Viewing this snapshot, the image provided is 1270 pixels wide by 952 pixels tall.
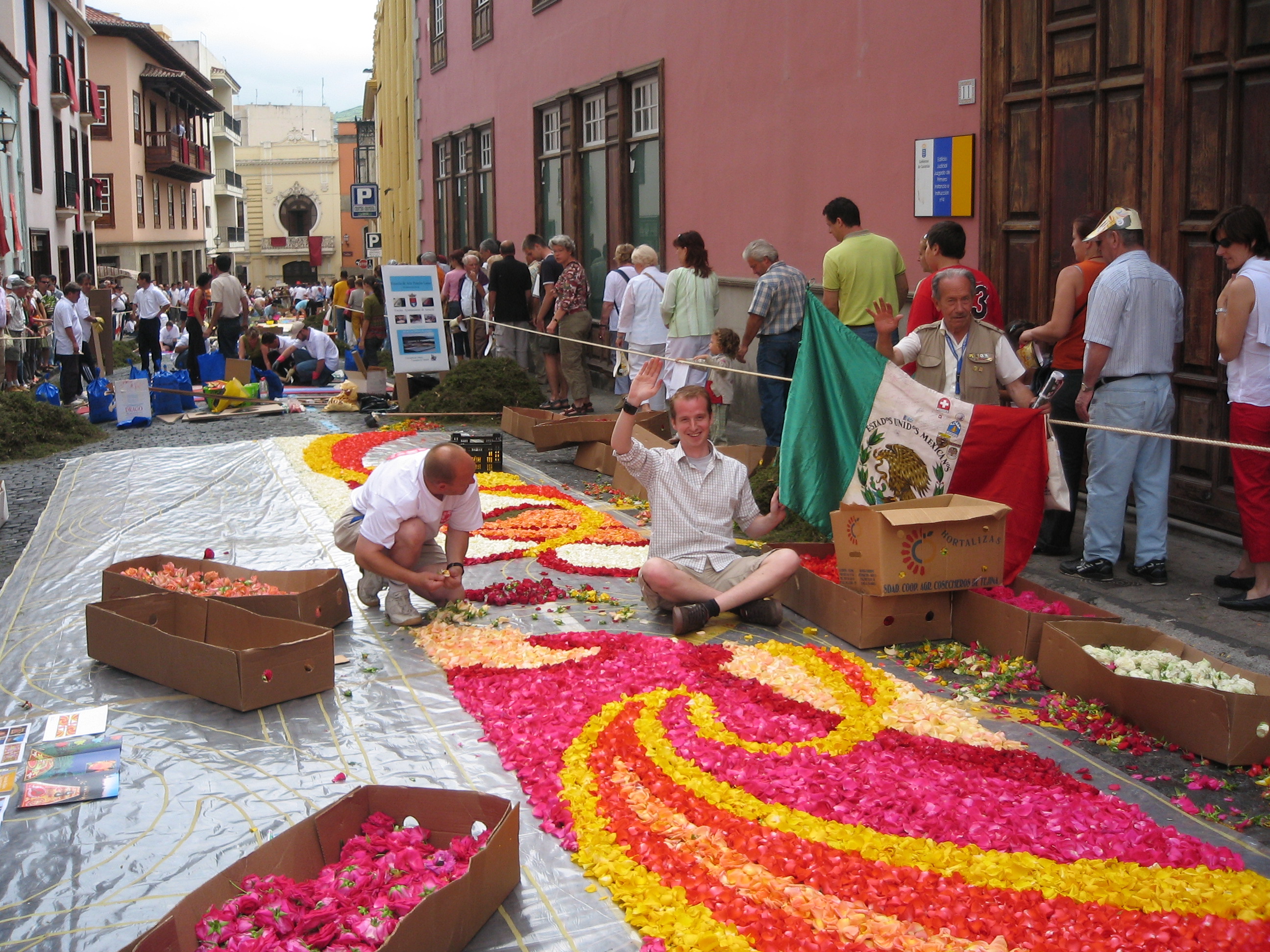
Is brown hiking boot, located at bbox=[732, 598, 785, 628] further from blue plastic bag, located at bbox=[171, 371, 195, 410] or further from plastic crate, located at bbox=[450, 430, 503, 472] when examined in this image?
blue plastic bag, located at bbox=[171, 371, 195, 410]

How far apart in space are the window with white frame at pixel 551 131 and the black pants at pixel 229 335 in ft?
17.2

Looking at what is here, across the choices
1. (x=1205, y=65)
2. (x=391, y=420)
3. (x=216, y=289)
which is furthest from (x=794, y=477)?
(x=216, y=289)

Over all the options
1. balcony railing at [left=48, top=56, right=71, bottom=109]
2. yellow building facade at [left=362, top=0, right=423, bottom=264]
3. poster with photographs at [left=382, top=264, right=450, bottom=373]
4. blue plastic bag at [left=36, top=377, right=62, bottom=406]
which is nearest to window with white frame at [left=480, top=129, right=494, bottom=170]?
yellow building facade at [left=362, top=0, right=423, bottom=264]

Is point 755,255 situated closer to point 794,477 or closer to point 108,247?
point 794,477

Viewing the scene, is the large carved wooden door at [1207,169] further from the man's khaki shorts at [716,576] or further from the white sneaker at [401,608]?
the white sneaker at [401,608]

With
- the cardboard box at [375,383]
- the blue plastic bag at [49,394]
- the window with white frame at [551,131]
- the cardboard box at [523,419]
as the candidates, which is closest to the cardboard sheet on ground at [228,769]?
the cardboard box at [523,419]

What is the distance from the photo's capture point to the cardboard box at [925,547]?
5141mm

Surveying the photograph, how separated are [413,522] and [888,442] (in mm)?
2374

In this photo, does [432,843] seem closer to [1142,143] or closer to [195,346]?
[1142,143]

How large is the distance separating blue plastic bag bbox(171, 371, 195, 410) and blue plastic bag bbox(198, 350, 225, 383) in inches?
28.1

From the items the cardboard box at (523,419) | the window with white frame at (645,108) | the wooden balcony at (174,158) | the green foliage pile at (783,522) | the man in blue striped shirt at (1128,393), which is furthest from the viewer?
the wooden balcony at (174,158)

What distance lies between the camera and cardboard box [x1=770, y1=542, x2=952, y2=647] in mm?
5324

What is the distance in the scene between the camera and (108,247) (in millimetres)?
45719

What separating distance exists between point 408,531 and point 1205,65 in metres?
4.92
